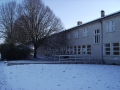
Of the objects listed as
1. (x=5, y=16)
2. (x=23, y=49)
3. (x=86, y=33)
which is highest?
(x=5, y=16)

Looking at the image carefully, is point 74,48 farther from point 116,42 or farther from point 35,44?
point 116,42

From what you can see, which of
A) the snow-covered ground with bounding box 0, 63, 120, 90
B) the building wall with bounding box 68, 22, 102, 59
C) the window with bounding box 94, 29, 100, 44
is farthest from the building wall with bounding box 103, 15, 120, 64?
the snow-covered ground with bounding box 0, 63, 120, 90

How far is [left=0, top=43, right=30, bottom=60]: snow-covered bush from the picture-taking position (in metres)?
25.8

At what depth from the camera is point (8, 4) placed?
36.9 metres

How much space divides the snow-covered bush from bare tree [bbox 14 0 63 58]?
7.25ft

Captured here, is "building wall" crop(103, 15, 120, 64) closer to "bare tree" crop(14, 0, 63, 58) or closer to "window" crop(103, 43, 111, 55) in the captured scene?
"window" crop(103, 43, 111, 55)

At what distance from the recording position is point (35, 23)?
29.1 metres

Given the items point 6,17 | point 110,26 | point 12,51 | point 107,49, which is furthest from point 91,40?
point 6,17

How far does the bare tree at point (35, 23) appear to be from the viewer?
28.4 meters

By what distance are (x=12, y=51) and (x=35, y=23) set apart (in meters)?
6.87

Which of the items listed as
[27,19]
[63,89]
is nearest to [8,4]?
[27,19]

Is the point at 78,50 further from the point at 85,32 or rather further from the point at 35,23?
the point at 35,23

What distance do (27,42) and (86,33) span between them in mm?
10945

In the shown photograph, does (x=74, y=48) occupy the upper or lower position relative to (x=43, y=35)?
lower
